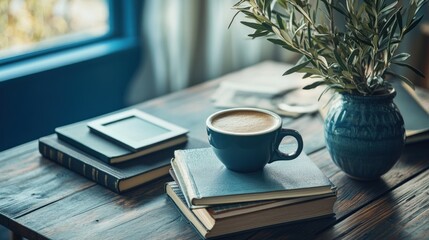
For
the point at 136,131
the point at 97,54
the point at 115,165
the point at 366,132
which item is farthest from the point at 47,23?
the point at 366,132

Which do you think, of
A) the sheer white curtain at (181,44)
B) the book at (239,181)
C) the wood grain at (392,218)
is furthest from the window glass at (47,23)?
the wood grain at (392,218)

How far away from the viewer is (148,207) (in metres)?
1.17

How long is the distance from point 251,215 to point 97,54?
1.25 m

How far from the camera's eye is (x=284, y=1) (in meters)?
1.23

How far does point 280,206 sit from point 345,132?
21 centimetres

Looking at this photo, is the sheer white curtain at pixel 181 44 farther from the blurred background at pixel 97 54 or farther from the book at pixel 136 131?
the book at pixel 136 131

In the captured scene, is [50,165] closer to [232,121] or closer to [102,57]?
[232,121]

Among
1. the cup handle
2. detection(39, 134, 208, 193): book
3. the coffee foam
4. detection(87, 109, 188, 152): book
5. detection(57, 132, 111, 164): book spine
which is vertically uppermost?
the coffee foam

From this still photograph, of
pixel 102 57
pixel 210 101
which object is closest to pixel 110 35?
pixel 102 57

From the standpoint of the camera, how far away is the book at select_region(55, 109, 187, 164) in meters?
1.28

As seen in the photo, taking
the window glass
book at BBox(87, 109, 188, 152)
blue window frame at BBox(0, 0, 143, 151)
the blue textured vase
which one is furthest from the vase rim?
the window glass

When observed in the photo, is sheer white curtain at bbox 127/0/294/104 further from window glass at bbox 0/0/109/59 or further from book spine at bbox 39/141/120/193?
book spine at bbox 39/141/120/193

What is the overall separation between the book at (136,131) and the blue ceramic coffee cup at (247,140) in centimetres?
18

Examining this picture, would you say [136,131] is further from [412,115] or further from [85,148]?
[412,115]
